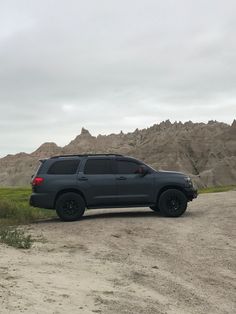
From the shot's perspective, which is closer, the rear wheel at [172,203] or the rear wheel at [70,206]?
the rear wheel at [70,206]

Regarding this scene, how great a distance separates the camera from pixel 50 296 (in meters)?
8.31

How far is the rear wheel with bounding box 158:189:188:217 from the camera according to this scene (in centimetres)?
1744

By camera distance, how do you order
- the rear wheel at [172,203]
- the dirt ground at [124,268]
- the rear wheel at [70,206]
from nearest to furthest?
the dirt ground at [124,268] → the rear wheel at [70,206] → the rear wheel at [172,203]

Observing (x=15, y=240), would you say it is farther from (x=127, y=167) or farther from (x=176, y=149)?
(x=176, y=149)

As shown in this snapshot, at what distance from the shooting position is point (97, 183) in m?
17.4

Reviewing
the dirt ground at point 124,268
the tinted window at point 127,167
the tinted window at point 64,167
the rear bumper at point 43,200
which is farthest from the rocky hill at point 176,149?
the dirt ground at point 124,268

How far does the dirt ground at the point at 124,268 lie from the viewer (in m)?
8.43

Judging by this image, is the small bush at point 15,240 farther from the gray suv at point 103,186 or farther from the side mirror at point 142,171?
the side mirror at point 142,171

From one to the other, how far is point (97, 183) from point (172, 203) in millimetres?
2262

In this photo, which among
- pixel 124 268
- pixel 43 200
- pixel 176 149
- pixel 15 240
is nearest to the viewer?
pixel 124 268

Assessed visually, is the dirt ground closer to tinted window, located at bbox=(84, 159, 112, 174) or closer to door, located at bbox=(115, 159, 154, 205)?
door, located at bbox=(115, 159, 154, 205)

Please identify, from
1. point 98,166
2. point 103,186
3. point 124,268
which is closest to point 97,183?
point 103,186

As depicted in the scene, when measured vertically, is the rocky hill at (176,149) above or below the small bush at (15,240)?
above

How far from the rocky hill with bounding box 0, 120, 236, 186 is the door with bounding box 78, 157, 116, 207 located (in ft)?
177
